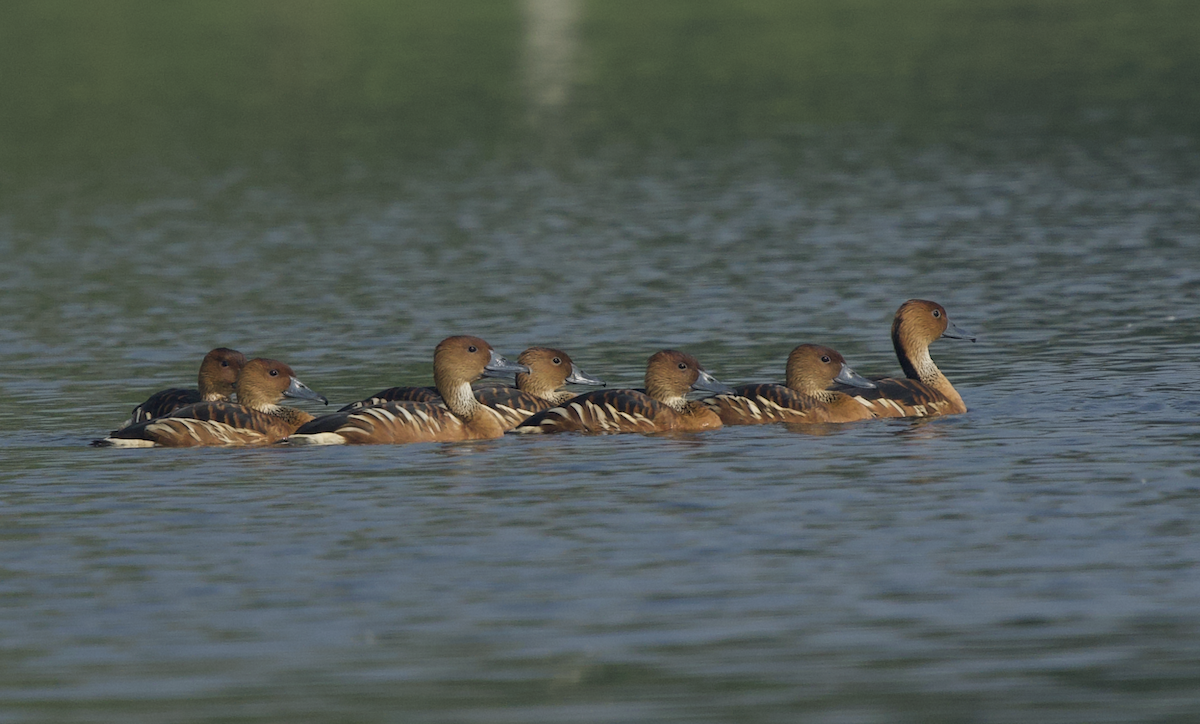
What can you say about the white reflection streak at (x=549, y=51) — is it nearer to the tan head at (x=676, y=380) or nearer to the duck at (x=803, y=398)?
the duck at (x=803, y=398)

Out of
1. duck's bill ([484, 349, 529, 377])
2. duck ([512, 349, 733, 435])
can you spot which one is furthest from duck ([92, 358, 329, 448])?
duck ([512, 349, 733, 435])

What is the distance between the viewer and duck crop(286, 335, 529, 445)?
2216 centimetres

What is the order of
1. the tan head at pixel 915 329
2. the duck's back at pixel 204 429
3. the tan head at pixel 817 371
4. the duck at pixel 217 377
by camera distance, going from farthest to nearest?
the tan head at pixel 915 329
the duck at pixel 217 377
the tan head at pixel 817 371
the duck's back at pixel 204 429

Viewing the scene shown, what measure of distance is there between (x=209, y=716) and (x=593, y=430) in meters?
10.1

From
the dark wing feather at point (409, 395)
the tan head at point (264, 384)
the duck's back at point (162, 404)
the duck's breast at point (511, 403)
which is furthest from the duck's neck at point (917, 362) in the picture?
the duck's back at point (162, 404)

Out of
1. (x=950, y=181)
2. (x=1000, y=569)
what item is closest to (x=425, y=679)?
(x=1000, y=569)

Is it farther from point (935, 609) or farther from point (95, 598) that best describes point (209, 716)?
point (935, 609)

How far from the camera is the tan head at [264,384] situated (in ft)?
76.7

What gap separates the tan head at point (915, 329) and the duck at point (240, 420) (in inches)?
244

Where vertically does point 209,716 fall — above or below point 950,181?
below

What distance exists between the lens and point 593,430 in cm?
2264

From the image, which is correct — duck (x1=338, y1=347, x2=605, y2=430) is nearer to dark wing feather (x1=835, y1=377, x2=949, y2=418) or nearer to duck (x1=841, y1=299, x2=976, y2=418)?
dark wing feather (x1=835, y1=377, x2=949, y2=418)

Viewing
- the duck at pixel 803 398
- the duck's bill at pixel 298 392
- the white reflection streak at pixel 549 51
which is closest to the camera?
the duck at pixel 803 398

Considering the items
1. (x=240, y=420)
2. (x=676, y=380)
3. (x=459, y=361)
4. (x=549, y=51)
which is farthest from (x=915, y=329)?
(x=549, y=51)
